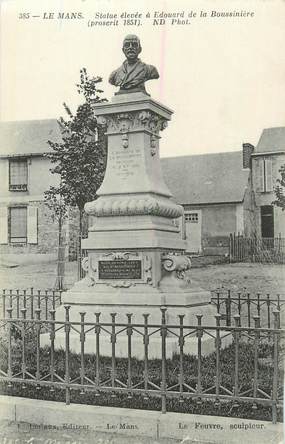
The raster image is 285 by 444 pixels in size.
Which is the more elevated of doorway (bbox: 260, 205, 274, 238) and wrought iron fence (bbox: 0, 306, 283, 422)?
doorway (bbox: 260, 205, 274, 238)

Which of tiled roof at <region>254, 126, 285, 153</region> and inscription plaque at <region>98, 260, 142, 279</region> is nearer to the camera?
inscription plaque at <region>98, 260, 142, 279</region>

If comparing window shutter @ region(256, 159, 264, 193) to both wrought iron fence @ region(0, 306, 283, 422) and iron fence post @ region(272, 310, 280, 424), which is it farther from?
iron fence post @ region(272, 310, 280, 424)

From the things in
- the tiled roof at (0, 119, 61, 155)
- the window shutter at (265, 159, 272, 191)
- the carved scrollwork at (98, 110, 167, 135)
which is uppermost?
the tiled roof at (0, 119, 61, 155)

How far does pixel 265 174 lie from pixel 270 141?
4.01 ft

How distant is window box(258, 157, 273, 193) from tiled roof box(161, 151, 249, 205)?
642 millimetres

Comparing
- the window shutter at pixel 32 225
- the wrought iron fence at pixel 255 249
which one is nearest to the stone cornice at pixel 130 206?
the window shutter at pixel 32 225

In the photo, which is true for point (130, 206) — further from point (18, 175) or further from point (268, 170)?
point (268, 170)

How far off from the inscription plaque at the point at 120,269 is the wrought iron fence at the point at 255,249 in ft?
37.6

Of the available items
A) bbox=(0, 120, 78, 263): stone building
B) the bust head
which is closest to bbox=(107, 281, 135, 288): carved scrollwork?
the bust head

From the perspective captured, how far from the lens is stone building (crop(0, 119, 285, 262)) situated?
16.0 m

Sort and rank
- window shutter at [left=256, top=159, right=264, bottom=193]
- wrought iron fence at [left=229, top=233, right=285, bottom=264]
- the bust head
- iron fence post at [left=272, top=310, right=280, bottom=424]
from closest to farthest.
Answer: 1. iron fence post at [left=272, top=310, right=280, bottom=424]
2. the bust head
3. wrought iron fence at [left=229, top=233, right=285, bottom=264]
4. window shutter at [left=256, top=159, right=264, bottom=193]

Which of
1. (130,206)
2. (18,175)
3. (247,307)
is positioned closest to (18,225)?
(18,175)

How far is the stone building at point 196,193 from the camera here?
52.6 feet

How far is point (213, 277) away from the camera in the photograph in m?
15.6
